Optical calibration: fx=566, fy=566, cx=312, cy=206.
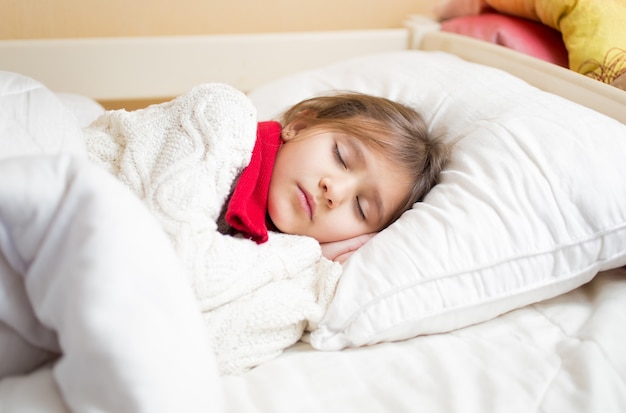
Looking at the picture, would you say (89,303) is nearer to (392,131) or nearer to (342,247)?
(342,247)

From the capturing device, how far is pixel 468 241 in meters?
0.67

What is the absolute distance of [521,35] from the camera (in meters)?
1.18

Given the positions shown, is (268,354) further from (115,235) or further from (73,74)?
(73,74)

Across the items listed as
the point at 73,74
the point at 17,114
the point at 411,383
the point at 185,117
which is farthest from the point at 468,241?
the point at 73,74

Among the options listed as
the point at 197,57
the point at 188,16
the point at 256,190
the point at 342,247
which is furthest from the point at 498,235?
the point at 188,16

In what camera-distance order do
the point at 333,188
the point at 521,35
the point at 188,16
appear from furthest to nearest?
the point at 188,16 → the point at 521,35 → the point at 333,188

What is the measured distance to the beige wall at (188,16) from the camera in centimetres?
124

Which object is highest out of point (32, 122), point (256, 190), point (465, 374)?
point (32, 122)

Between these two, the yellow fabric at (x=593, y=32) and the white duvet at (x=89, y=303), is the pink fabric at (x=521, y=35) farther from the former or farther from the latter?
the white duvet at (x=89, y=303)

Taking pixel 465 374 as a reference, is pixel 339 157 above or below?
above

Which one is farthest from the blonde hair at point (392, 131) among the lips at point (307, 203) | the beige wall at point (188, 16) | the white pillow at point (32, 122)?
the beige wall at point (188, 16)

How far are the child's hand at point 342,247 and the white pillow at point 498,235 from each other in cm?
8

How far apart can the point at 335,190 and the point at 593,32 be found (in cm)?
60

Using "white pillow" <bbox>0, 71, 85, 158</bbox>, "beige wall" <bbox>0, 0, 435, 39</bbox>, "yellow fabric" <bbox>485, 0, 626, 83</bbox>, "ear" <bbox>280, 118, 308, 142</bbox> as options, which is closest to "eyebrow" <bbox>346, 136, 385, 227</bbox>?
"ear" <bbox>280, 118, 308, 142</bbox>
